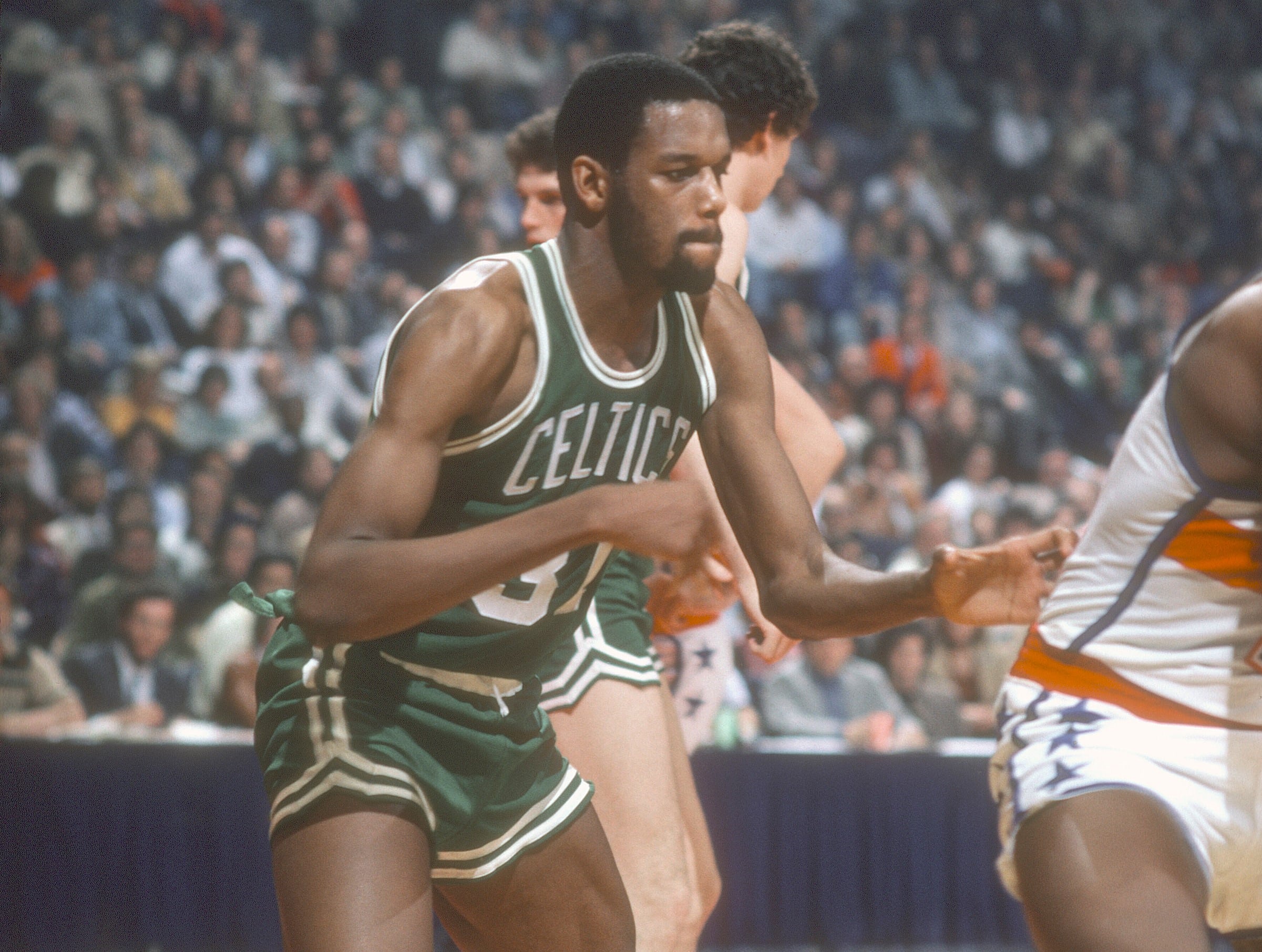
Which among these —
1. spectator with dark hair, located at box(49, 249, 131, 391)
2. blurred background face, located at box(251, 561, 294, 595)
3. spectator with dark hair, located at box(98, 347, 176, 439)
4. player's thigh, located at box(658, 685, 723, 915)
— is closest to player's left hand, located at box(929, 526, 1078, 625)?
player's thigh, located at box(658, 685, 723, 915)

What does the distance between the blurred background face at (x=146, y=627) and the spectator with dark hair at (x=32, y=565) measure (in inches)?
37.9

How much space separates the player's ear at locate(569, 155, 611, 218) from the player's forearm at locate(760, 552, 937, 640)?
0.75m

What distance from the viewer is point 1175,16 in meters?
17.6

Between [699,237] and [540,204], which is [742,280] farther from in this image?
[699,237]

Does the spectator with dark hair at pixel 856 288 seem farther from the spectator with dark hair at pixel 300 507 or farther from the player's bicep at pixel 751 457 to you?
the player's bicep at pixel 751 457

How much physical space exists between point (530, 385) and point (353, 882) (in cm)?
87

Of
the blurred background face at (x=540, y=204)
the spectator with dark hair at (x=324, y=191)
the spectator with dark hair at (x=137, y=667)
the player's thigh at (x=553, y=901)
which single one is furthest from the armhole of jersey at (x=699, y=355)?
the spectator with dark hair at (x=324, y=191)

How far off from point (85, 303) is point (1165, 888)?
881 centimetres

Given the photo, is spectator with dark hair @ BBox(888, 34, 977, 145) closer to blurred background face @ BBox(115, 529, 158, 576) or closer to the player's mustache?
blurred background face @ BBox(115, 529, 158, 576)

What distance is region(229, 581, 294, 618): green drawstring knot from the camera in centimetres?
275

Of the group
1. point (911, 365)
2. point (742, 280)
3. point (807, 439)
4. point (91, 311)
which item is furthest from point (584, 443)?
point (911, 365)

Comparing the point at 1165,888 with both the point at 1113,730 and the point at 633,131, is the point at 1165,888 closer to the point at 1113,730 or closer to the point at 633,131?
the point at 1113,730

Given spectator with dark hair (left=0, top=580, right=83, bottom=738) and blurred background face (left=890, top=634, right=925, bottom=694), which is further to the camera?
blurred background face (left=890, top=634, right=925, bottom=694)

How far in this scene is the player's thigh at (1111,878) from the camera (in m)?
2.36
